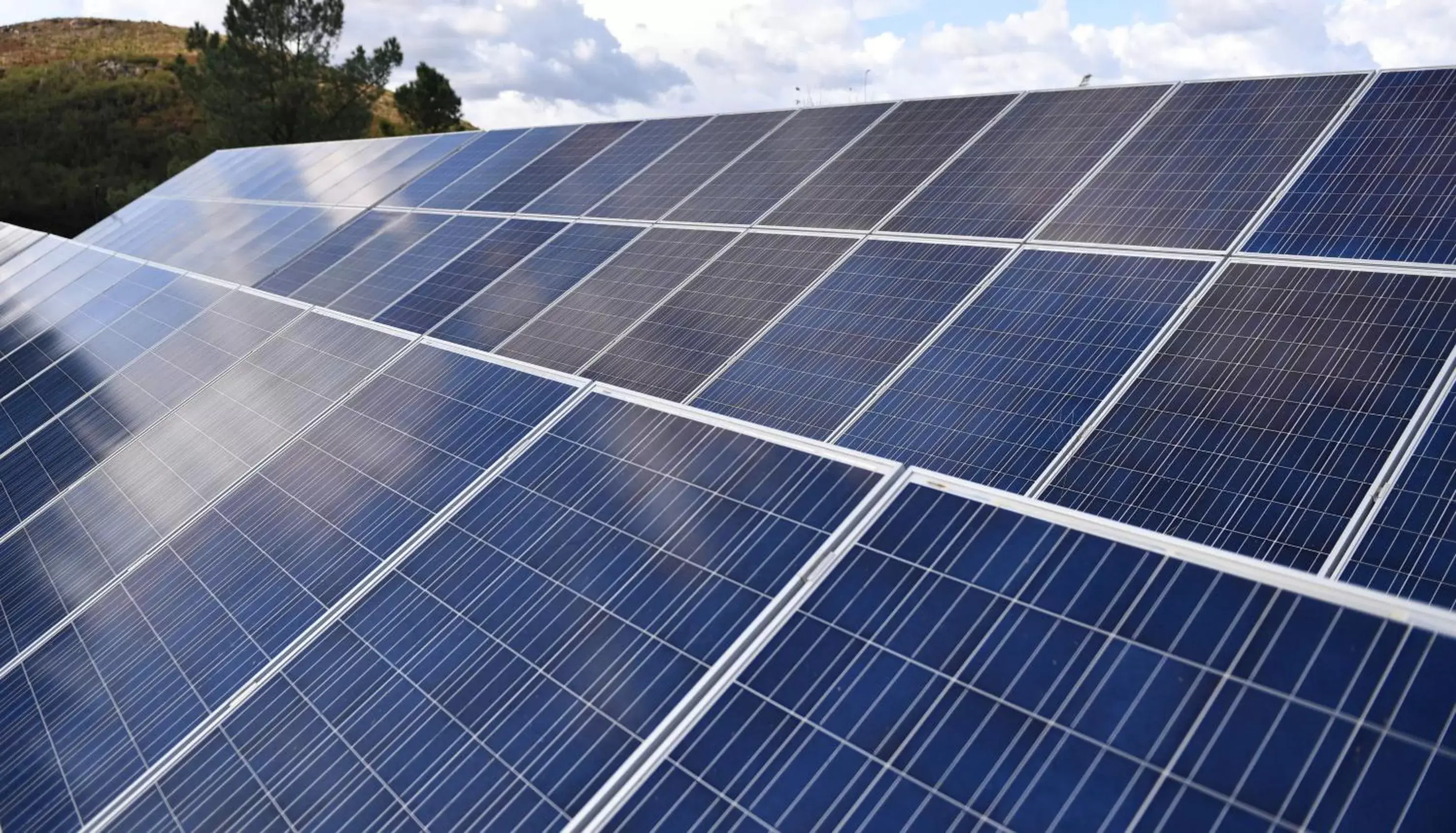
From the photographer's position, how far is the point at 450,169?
25594 millimetres

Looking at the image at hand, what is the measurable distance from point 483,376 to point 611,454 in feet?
10.3

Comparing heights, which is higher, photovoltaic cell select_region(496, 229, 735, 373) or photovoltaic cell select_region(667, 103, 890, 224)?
photovoltaic cell select_region(667, 103, 890, 224)

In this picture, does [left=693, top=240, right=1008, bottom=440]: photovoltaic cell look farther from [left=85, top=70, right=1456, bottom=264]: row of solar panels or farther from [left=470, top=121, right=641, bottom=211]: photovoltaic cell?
[left=470, top=121, right=641, bottom=211]: photovoltaic cell

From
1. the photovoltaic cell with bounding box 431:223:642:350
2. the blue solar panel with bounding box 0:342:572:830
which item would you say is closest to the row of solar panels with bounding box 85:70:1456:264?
the photovoltaic cell with bounding box 431:223:642:350

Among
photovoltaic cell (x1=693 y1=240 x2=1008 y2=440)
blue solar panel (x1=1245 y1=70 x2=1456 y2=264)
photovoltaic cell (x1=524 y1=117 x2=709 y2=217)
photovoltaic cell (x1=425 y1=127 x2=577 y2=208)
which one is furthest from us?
photovoltaic cell (x1=425 y1=127 x2=577 y2=208)

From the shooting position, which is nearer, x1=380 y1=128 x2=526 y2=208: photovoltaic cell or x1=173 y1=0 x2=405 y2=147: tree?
x1=380 y1=128 x2=526 y2=208: photovoltaic cell

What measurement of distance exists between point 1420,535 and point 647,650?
7.07 meters

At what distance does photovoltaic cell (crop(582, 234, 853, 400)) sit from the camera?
14273mm

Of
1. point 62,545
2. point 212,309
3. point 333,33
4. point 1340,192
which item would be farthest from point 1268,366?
point 333,33

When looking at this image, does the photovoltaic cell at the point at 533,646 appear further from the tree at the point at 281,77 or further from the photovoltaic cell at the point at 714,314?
the tree at the point at 281,77

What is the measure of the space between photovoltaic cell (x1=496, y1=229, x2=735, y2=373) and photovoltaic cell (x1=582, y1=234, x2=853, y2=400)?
13.1 inches

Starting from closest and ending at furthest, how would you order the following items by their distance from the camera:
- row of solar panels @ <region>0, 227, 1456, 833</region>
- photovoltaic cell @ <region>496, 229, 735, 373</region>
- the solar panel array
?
row of solar panels @ <region>0, 227, 1456, 833</region>
the solar panel array
photovoltaic cell @ <region>496, 229, 735, 373</region>

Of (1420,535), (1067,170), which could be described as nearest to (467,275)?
(1067,170)

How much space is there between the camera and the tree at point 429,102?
2486 inches
